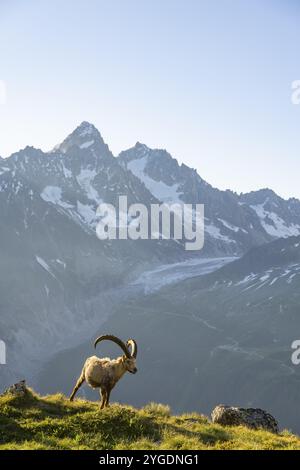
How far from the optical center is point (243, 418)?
77.1 feet

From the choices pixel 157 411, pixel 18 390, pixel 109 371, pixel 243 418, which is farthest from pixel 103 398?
pixel 243 418

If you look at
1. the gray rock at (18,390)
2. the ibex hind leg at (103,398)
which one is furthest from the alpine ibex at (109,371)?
the gray rock at (18,390)

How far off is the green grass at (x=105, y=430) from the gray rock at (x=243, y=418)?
1.42 meters

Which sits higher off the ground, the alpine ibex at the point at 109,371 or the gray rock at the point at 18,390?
the alpine ibex at the point at 109,371

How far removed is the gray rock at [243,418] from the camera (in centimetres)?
2323

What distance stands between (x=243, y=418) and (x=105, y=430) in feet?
26.5

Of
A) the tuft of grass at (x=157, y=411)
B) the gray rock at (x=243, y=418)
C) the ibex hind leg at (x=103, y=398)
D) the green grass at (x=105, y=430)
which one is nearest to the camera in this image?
the green grass at (x=105, y=430)

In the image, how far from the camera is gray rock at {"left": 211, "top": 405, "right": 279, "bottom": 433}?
76.2 feet

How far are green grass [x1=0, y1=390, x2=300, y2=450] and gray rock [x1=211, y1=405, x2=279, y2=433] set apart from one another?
1.42 m

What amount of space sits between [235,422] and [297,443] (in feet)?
16.5

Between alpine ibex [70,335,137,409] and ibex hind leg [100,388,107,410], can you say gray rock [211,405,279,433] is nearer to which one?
alpine ibex [70,335,137,409]

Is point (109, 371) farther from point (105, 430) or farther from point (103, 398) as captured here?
point (105, 430)

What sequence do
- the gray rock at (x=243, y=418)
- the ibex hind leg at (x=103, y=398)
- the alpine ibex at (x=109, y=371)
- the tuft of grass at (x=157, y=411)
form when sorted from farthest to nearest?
the gray rock at (x=243, y=418), the tuft of grass at (x=157, y=411), the alpine ibex at (x=109, y=371), the ibex hind leg at (x=103, y=398)

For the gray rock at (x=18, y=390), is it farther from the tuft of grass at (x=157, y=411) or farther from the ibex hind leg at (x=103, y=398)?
the tuft of grass at (x=157, y=411)
